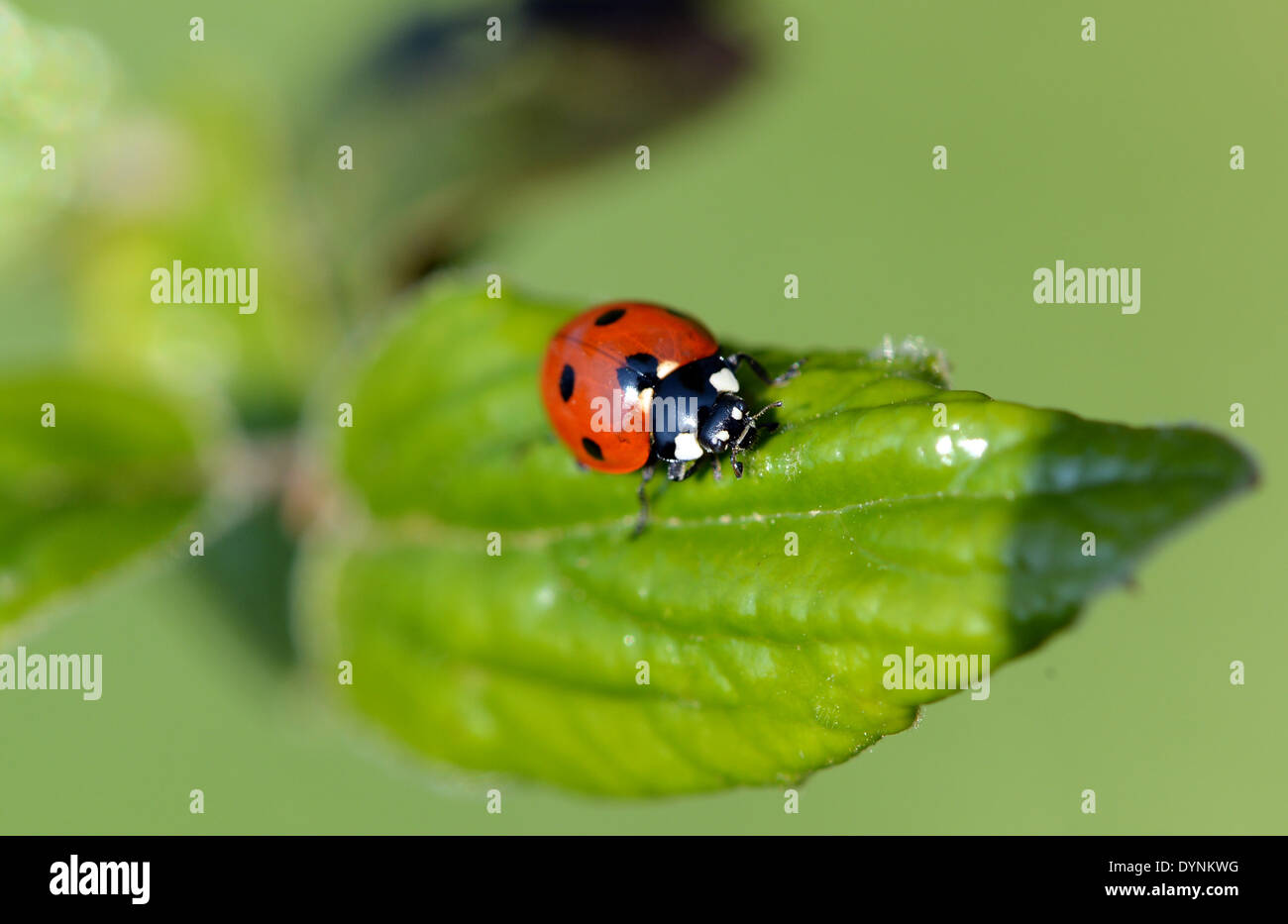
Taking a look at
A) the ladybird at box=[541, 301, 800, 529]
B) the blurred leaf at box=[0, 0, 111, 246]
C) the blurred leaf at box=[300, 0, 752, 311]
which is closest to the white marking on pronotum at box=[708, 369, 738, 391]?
the ladybird at box=[541, 301, 800, 529]

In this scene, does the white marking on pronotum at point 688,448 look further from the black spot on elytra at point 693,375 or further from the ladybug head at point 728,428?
the black spot on elytra at point 693,375

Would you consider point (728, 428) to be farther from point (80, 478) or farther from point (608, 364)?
point (80, 478)

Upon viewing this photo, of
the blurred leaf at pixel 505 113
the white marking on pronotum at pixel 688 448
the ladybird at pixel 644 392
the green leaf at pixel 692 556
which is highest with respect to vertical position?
the blurred leaf at pixel 505 113

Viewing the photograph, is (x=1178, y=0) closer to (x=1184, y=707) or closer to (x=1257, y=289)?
(x=1257, y=289)

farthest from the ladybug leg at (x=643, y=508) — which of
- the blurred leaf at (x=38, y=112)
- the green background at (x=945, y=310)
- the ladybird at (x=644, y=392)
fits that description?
the blurred leaf at (x=38, y=112)

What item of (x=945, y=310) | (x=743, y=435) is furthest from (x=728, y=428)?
(x=945, y=310)
